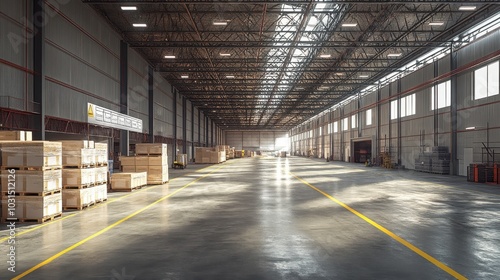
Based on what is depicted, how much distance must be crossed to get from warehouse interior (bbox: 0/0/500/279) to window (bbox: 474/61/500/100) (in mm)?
118

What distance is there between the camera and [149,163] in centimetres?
1838

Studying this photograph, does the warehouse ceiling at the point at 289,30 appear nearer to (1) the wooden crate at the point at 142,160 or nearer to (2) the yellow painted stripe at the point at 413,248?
(1) the wooden crate at the point at 142,160

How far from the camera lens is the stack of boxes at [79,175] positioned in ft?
34.8

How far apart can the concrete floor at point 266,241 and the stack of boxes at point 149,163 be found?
6140mm

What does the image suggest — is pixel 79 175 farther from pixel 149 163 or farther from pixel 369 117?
pixel 369 117

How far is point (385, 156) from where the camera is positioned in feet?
117

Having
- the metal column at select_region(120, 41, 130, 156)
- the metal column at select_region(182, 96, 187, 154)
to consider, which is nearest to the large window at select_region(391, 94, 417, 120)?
the metal column at select_region(120, 41, 130, 156)

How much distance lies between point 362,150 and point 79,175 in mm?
41421

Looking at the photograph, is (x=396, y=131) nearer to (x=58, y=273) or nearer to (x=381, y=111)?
(x=381, y=111)

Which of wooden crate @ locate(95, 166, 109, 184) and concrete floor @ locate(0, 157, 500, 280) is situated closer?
concrete floor @ locate(0, 157, 500, 280)

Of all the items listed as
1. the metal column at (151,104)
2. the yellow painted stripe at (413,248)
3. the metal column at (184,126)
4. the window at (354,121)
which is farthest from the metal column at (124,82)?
the window at (354,121)

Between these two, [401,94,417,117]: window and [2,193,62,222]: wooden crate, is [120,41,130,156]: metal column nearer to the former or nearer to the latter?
[2,193,62,222]: wooden crate

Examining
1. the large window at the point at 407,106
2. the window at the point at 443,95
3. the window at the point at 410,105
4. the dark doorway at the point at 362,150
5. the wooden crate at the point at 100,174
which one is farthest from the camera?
the dark doorway at the point at 362,150

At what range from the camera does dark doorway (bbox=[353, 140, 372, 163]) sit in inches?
1820
